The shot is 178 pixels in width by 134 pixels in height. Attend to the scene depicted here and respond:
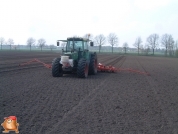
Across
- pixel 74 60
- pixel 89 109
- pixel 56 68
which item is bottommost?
pixel 89 109

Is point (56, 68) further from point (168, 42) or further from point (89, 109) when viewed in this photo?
point (168, 42)

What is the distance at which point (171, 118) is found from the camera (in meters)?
6.78

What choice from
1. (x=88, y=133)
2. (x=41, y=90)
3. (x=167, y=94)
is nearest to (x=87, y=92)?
(x=41, y=90)

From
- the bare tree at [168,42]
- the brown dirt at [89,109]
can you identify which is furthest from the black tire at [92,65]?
the bare tree at [168,42]

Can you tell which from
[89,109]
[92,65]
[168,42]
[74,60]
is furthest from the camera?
[168,42]

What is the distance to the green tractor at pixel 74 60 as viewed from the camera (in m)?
13.7

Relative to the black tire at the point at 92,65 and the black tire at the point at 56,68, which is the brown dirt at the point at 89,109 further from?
the black tire at the point at 92,65

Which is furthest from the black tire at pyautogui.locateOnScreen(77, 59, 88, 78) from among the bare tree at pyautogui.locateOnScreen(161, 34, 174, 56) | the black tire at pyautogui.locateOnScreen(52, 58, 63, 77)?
the bare tree at pyautogui.locateOnScreen(161, 34, 174, 56)

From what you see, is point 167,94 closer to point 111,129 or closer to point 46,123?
point 111,129

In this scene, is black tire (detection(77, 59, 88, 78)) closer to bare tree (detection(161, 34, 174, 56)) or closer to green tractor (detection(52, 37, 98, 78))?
green tractor (detection(52, 37, 98, 78))

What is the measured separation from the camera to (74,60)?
1416 centimetres

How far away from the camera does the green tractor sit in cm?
1372

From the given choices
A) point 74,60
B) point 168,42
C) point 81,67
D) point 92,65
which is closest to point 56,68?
point 74,60

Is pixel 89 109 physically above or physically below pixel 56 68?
below
